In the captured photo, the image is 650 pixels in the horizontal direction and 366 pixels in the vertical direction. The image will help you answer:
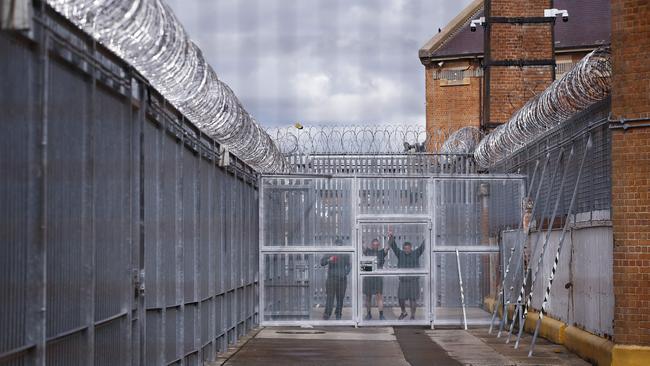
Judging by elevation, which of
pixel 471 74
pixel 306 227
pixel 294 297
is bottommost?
pixel 294 297

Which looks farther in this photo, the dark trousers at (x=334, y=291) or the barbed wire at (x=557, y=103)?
the dark trousers at (x=334, y=291)

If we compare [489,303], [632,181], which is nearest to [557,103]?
[632,181]

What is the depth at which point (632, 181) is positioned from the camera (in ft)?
40.5

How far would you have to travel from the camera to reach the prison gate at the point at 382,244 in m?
20.8

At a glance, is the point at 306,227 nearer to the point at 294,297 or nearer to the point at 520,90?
the point at 294,297

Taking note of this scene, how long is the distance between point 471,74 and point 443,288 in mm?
25563

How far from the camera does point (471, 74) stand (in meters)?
45.6

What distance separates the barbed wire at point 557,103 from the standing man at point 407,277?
2.40m

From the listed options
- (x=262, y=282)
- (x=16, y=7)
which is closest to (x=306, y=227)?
(x=262, y=282)

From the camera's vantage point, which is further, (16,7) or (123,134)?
(123,134)

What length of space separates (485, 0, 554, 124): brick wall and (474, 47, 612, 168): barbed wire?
3.30 meters

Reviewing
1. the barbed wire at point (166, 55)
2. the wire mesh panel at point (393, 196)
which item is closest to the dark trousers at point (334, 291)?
the wire mesh panel at point (393, 196)

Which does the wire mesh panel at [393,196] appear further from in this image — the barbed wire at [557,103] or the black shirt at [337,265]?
the barbed wire at [557,103]

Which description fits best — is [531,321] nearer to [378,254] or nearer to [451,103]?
[378,254]
